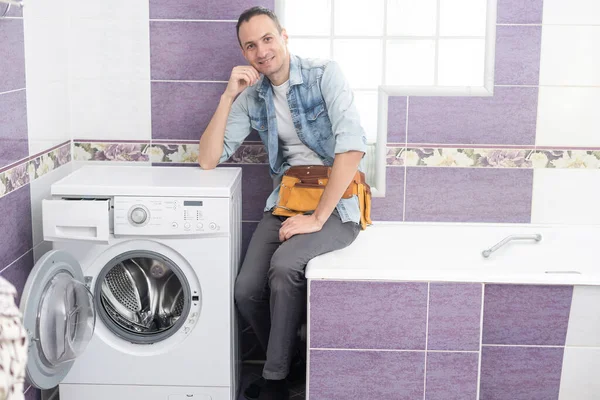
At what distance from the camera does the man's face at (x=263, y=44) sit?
311 centimetres

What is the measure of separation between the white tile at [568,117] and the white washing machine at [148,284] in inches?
56.4

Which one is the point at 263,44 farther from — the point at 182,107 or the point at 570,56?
the point at 570,56

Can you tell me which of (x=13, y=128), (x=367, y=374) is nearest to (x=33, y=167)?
(x=13, y=128)

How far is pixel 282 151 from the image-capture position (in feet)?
11.3

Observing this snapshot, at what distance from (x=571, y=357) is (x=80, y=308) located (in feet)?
5.77

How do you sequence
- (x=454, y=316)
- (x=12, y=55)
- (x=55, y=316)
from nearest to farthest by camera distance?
(x=55, y=316), (x=12, y=55), (x=454, y=316)

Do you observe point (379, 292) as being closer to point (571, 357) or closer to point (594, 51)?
point (571, 357)

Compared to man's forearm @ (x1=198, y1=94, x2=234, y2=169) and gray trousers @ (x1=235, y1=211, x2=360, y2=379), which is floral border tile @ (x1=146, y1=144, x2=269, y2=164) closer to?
man's forearm @ (x1=198, y1=94, x2=234, y2=169)

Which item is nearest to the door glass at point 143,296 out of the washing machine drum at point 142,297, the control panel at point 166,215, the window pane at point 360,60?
the washing machine drum at point 142,297

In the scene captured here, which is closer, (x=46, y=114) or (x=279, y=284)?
(x=279, y=284)

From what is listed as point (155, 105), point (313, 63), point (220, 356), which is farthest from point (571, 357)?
point (155, 105)

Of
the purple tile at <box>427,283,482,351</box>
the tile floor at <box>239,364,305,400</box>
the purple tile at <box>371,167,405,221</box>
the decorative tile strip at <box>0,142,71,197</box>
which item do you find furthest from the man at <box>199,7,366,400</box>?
the decorative tile strip at <box>0,142,71,197</box>

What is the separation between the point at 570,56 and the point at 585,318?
1.21m

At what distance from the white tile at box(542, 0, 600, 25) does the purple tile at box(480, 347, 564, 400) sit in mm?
1431
